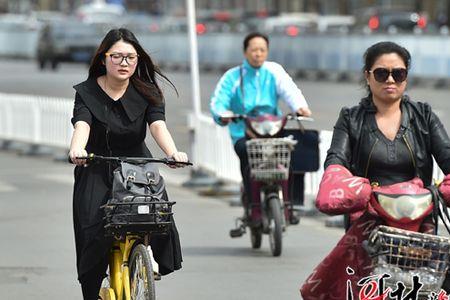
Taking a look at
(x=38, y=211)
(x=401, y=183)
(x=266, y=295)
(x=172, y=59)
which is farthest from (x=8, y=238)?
(x=172, y=59)

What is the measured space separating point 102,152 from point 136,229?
0.75 m

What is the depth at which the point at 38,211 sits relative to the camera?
15789mm

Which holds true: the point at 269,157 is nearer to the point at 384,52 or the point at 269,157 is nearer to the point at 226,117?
the point at 226,117

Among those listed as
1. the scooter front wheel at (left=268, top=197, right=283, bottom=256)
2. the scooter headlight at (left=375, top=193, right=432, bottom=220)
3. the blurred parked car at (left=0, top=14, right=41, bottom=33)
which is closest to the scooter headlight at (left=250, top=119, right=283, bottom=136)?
the scooter front wheel at (left=268, top=197, right=283, bottom=256)

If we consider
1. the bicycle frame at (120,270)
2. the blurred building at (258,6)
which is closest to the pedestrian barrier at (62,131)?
the bicycle frame at (120,270)

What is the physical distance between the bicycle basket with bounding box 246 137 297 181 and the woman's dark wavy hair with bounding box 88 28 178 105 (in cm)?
394

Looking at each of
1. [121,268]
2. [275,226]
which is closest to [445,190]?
[121,268]

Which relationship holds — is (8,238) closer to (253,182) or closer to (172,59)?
(253,182)

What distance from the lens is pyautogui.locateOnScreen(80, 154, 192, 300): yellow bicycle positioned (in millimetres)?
7414

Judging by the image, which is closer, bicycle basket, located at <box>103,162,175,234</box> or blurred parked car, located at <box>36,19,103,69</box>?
bicycle basket, located at <box>103,162,175,234</box>

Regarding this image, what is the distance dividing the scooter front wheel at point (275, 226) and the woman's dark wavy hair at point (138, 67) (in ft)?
13.2

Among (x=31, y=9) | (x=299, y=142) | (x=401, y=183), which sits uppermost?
(x=401, y=183)

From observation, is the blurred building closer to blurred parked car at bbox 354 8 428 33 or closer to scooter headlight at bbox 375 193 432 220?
blurred parked car at bbox 354 8 428 33

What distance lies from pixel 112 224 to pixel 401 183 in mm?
1449
